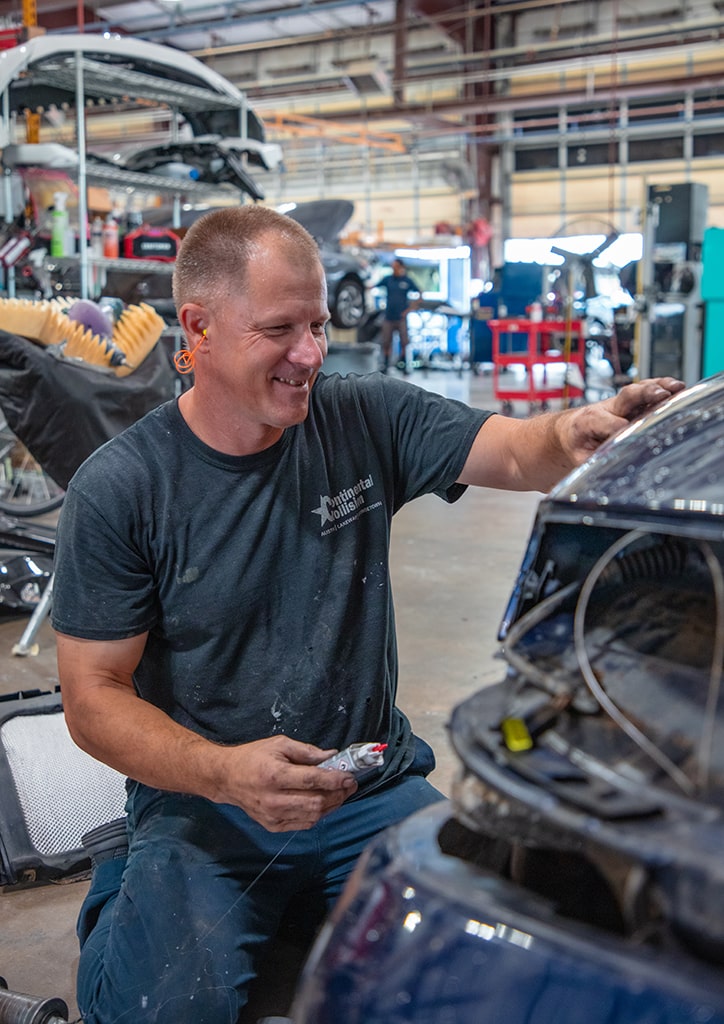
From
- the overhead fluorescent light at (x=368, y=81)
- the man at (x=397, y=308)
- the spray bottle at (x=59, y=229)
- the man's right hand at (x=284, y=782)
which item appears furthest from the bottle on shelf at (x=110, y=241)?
the overhead fluorescent light at (x=368, y=81)

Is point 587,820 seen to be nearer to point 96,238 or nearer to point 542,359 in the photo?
point 96,238

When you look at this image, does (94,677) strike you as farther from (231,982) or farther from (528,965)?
(528,965)

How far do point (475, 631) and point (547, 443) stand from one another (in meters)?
1.67

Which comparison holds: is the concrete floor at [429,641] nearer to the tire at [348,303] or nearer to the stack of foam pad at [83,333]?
the stack of foam pad at [83,333]

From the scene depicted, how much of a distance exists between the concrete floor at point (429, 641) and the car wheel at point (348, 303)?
406cm

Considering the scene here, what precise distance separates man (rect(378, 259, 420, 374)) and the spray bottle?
6847 millimetres

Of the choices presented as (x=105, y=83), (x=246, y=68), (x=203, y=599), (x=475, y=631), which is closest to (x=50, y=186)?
(x=105, y=83)

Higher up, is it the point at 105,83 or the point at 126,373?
the point at 105,83

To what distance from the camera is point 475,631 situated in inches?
121

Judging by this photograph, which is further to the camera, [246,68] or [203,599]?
[246,68]

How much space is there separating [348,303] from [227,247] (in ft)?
26.5

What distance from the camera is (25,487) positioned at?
4.73m

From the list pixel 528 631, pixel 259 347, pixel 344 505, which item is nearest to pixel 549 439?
pixel 344 505

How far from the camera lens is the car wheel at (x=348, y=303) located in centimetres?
917
